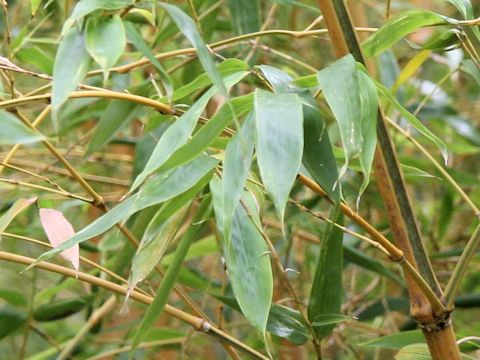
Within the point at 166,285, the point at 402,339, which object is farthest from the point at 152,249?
the point at 402,339

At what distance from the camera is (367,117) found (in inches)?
20.7

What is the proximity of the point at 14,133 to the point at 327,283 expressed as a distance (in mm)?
328

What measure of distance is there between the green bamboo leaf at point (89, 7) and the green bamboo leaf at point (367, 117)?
0.15m

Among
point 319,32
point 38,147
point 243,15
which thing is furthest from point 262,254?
point 38,147

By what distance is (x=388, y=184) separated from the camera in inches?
25.4

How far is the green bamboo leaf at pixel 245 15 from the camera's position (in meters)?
0.92

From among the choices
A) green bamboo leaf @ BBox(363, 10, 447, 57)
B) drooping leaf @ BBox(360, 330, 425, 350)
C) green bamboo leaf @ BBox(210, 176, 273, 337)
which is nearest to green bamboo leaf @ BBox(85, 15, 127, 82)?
green bamboo leaf @ BBox(210, 176, 273, 337)

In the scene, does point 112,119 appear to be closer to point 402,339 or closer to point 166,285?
point 166,285

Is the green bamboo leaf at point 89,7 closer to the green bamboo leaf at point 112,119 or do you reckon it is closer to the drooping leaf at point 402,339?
the green bamboo leaf at point 112,119

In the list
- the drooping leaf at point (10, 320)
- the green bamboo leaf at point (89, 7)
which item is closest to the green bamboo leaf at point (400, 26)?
the green bamboo leaf at point (89, 7)

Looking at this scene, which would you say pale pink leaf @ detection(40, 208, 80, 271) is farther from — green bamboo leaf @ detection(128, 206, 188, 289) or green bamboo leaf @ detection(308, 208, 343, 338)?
green bamboo leaf @ detection(308, 208, 343, 338)

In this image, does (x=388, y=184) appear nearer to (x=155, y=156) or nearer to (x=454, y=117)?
(x=155, y=156)

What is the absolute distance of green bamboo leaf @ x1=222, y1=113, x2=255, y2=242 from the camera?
0.47m

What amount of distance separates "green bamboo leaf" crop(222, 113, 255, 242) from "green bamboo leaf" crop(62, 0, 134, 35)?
0.33 feet
